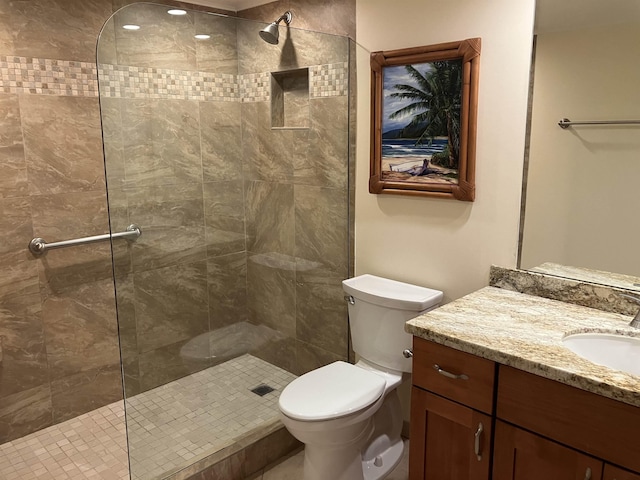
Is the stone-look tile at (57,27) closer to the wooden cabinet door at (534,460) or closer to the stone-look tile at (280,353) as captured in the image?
the stone-look tile at (280,353)

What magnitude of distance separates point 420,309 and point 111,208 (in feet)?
A: 4.60

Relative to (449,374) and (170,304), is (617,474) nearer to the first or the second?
(449,374)

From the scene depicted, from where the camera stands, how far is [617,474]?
131 cm

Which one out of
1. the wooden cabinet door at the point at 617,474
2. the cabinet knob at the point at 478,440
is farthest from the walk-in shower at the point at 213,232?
the wooden cabinet door at the point at 617,474

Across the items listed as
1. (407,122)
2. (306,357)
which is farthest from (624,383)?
(306,357)

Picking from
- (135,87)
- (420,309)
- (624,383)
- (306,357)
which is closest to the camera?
(624,383)

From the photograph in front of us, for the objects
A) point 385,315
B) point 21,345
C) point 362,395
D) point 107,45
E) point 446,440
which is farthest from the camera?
point 21,345

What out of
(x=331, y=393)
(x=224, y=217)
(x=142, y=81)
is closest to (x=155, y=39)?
(x=142, y=81)

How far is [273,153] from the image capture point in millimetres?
2756

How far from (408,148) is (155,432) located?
1748 millimetres

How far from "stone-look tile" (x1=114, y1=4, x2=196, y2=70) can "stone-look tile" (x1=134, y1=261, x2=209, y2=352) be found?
98cm

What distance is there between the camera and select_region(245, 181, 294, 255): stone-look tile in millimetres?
2791

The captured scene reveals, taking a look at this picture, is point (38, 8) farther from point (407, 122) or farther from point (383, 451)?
point (383, 451)

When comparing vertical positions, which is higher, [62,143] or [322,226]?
[62,143]
